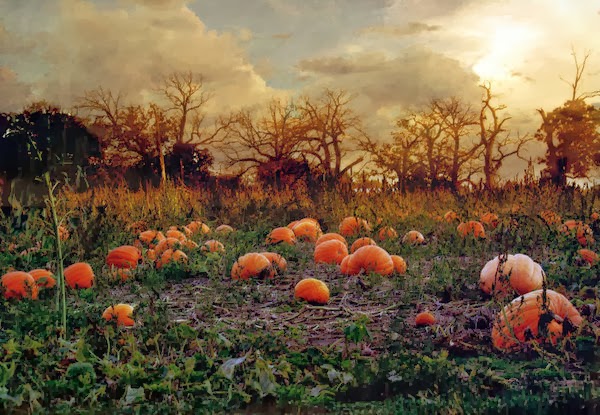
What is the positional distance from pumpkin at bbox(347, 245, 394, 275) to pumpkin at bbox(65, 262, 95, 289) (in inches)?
89.6

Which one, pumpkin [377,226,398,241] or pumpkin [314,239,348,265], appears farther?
pumpkin [377,226,398,241]

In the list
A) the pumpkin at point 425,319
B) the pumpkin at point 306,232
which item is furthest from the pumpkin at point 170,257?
the pumpkin at point 425,319

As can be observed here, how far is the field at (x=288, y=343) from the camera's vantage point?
301 centimetres

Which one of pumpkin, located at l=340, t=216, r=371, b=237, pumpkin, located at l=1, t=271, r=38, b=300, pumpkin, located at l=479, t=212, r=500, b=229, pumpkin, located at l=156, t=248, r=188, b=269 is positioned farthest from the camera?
pumpkin, located at l=479, t=212, r=500, b=229

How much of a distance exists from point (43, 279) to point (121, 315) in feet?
4.68

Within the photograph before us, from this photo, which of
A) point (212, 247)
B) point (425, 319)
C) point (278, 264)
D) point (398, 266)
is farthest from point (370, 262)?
point (212, 247)

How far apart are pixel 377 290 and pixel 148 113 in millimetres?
26888

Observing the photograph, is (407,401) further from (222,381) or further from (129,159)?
(129,159)

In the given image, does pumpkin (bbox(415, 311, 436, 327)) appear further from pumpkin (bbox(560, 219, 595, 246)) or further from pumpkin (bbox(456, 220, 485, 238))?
pumpkin (bbox(456, 220, 485, 238))

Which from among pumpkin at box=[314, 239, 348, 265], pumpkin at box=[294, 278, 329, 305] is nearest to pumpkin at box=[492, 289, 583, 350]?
pumpkin at box=[294, 278, 329, 305]

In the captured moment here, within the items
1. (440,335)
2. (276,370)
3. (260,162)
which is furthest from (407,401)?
(260,162)

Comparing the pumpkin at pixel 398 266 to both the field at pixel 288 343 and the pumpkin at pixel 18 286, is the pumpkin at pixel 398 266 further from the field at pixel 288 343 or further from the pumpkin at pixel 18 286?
the pumpkin at pixel 18 286

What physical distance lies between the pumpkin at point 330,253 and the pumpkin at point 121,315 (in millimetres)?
2429

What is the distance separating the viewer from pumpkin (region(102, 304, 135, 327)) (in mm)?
4221
